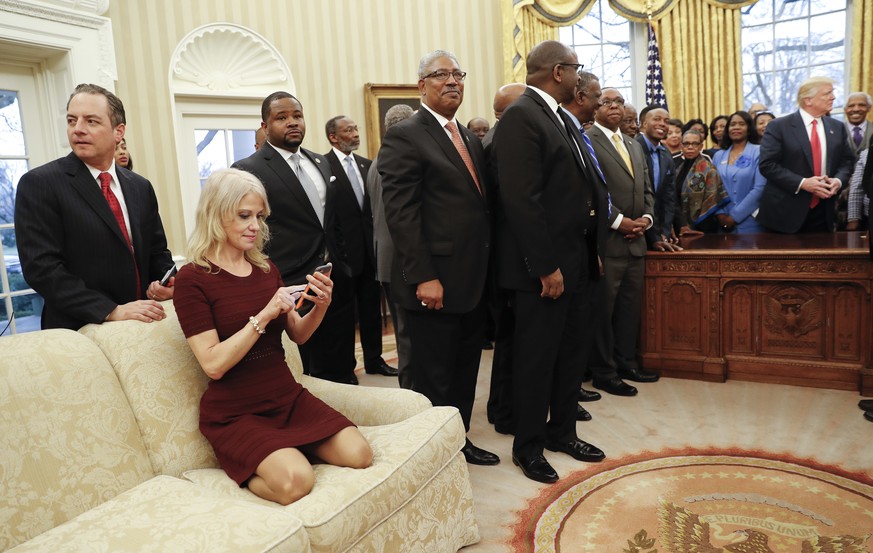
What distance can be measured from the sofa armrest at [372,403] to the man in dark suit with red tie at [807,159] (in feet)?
11.0

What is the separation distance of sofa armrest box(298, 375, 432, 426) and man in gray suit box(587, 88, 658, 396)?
1755 millimetres

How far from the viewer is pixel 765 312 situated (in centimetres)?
384

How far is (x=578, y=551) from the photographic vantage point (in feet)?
7.14

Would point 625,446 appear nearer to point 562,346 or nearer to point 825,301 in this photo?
point 562,346

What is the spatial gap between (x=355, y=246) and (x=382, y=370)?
0.93 metres

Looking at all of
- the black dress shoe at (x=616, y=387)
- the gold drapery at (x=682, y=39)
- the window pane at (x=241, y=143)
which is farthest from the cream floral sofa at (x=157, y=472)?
the gold drapery at (x=682, y=39)

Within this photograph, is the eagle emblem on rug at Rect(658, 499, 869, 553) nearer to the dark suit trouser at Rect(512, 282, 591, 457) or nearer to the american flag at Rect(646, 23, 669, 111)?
the dark suit trouser at Rect(512, 282, 591, 457)

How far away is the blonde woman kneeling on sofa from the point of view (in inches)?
73.2

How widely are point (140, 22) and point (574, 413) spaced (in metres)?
4.52

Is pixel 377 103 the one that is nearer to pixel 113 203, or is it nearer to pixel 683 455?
pixel 113 203

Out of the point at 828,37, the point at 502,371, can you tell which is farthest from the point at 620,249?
the point at 828,37

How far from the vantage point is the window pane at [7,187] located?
437 centimetres

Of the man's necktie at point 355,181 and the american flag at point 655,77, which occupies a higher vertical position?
the american flag at point 655,77

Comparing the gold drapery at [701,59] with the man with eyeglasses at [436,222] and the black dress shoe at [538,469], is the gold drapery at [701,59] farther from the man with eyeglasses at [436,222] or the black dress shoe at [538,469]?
the black dress shoe at [538,469]
